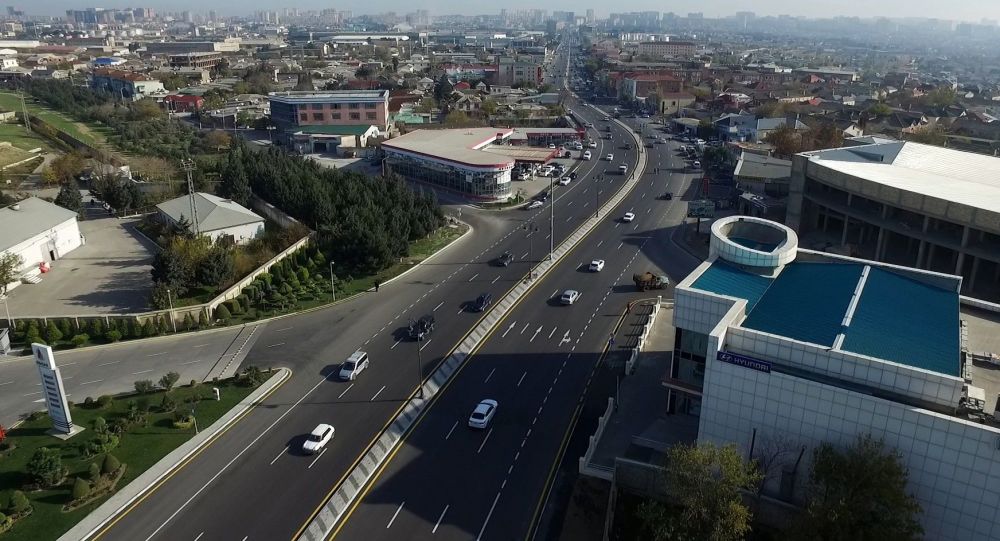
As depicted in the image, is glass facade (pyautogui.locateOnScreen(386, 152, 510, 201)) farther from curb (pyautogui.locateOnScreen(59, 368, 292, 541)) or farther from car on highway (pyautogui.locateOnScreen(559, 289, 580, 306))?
curb (pyautogui.locateOnScreen(59, 368, 292, 541))

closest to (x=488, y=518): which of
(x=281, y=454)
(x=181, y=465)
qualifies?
(x=281, y=454)

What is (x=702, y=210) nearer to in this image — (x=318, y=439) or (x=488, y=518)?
(x=488, y=518)

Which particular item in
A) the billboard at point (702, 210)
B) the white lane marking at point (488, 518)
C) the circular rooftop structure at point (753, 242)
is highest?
the circular rooftop structure at point (753, 242)

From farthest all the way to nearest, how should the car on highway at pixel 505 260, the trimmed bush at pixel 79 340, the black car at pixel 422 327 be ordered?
the car on highway at pixel 505 260
the black car at pixel 422 327
the trimmed bush at pixel 79 340

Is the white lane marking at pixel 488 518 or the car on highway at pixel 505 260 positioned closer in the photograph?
the white lane marking at pixel 488 518

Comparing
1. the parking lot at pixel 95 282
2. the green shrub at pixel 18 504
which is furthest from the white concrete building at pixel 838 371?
the parking lot at pixel 95 282

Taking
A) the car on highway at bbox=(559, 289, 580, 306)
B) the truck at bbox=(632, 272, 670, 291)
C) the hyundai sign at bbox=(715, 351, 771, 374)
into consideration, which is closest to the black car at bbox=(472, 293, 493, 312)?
the car on highway at bbox=(559, 289, 580, 306)

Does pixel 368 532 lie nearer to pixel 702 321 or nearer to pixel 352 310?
pixel 702 321

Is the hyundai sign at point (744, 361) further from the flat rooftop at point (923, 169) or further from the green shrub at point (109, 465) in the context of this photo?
the flat rooftop at point (923, 169)
